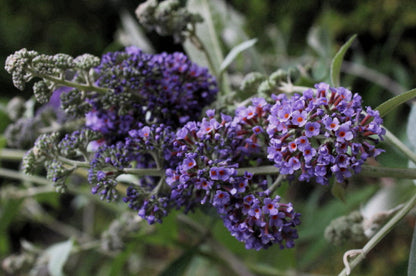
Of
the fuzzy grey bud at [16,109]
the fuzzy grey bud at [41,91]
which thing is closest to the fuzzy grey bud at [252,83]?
the fuzzy grey bud at [41,91]

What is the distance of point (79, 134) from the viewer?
685 millimetres

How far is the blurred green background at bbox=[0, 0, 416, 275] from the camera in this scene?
125cm

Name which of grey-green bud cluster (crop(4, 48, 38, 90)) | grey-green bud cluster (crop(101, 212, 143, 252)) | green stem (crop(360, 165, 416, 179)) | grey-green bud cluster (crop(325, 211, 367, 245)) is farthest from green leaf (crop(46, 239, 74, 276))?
green stem (crop(360, 165, 416, 179))

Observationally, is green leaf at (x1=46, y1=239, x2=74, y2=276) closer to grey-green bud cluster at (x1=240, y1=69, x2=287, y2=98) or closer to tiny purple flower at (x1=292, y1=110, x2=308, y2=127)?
grey-green bud cluster at (x1=240, y1=69, x2=287, y2=98)

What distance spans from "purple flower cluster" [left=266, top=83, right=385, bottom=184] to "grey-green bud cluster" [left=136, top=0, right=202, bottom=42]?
379 millimetres

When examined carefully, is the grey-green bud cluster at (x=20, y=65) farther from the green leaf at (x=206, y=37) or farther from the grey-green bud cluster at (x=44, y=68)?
the green leaf at (x=206, y=37)

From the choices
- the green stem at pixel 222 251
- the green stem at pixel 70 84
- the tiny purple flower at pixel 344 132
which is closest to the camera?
the tiny purple flower at pixel 344 132

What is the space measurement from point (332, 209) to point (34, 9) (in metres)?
1.85

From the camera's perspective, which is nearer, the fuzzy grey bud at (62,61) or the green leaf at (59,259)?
the fuzzy grey bud at (62,61)

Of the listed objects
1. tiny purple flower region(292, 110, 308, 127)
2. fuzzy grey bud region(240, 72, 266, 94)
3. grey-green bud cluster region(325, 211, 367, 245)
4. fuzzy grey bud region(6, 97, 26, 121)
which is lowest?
grey-green bud cluster region(325, 211, 367, 245)

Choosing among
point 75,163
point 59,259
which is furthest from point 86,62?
point 59,259

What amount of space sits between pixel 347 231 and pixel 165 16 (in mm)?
557

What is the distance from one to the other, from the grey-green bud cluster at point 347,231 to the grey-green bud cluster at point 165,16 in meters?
0.51

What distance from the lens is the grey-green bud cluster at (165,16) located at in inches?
33.4
